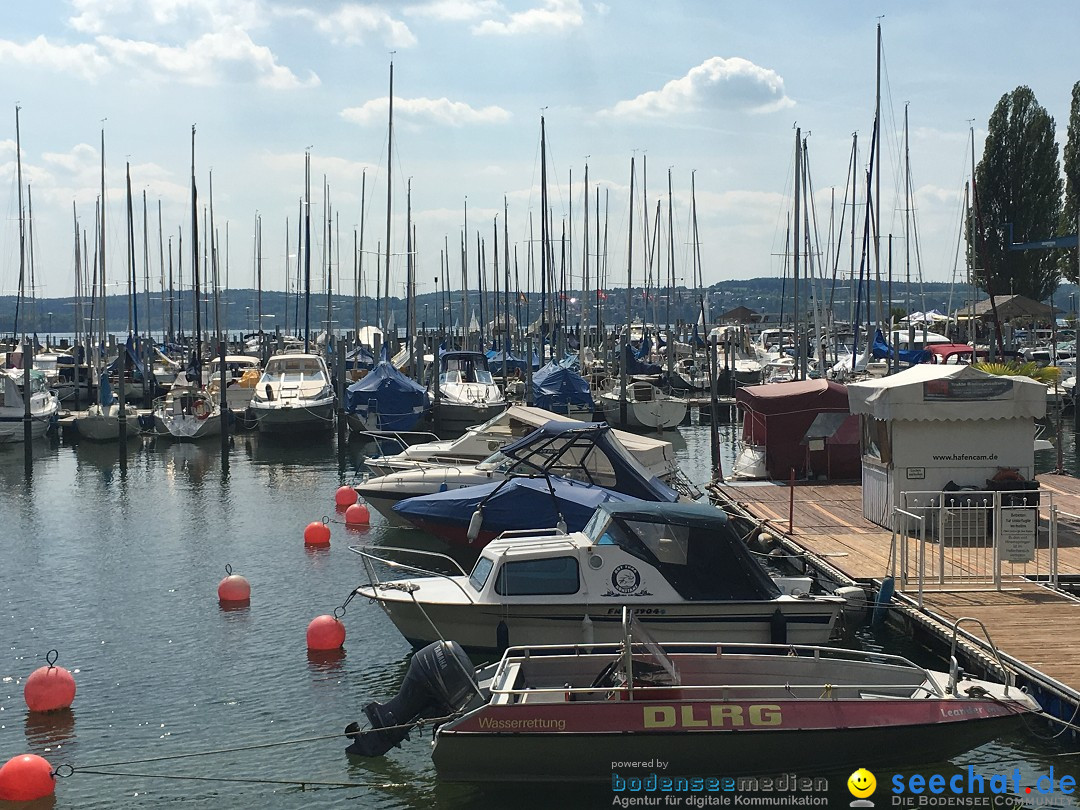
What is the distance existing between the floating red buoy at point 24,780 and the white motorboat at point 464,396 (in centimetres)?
3361

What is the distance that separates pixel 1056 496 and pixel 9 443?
37824 mm

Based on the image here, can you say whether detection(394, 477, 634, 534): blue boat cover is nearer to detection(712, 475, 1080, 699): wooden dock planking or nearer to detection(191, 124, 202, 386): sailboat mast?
detection(712, 475, 1080, 699): wooden dock planking

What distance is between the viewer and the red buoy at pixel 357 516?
95.5 feet

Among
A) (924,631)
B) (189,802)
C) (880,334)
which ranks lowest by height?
(189,802)

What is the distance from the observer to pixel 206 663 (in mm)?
18062

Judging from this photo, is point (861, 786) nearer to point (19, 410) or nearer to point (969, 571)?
point (969, 571)

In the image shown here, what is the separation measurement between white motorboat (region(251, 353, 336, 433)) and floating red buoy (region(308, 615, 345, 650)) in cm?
2901

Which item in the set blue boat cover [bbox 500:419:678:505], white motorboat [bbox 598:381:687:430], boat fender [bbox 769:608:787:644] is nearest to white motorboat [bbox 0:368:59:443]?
white motorboat [bbox 598:381:687:430]

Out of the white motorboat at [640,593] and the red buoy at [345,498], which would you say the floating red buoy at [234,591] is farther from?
the red buoy at [345,498]

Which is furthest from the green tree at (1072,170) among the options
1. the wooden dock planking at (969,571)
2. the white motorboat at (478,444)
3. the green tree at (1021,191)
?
the white motorboat at (478,444)

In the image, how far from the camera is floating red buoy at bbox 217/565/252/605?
21.5 meters

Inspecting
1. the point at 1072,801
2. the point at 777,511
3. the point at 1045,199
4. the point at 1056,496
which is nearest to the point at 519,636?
the point at 1072,801

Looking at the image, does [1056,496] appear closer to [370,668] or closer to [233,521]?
[370,668]

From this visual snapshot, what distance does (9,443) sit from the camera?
1815 inches
